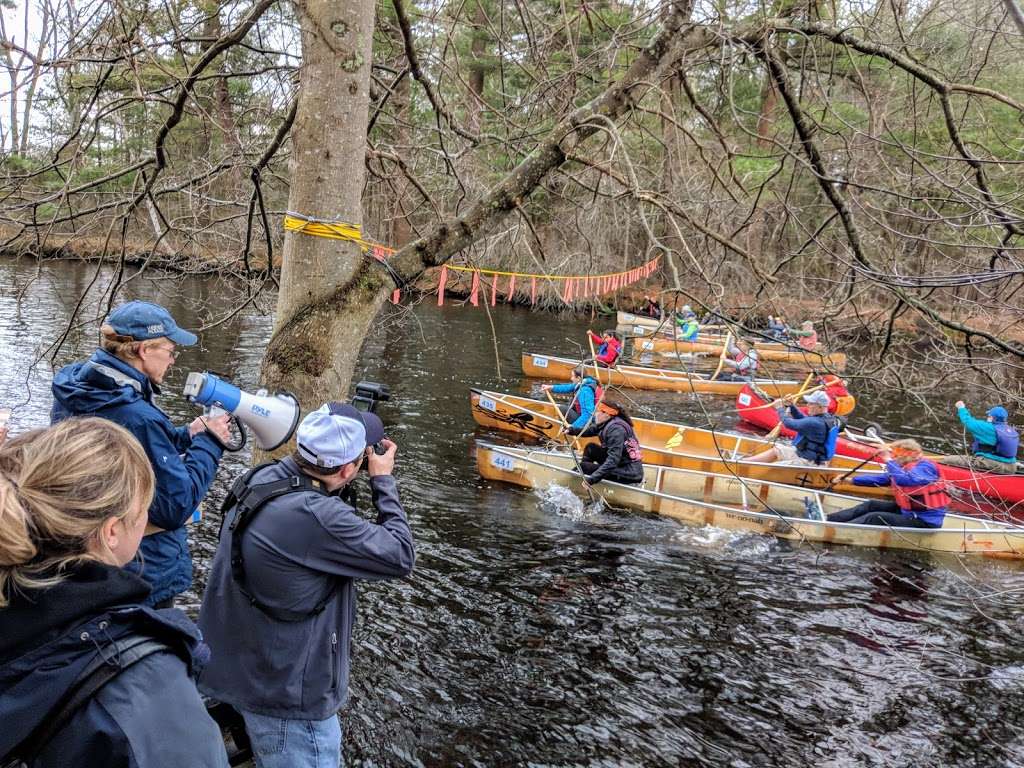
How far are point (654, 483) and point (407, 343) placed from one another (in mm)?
12110

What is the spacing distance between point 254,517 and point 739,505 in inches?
378

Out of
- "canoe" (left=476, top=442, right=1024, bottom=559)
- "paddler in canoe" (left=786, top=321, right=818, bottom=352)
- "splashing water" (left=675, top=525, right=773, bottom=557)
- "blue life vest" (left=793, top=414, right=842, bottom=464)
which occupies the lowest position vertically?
"splashing water" (left=675, top=525, right=773, bottom=557)

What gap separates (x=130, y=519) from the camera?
5.00 ft

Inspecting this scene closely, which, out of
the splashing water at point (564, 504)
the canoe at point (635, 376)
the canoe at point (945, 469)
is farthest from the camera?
the canoe at point (635, 376)

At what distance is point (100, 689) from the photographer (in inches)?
53.7

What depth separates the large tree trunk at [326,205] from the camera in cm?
290

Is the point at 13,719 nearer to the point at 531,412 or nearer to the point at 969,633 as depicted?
the point at 969,633

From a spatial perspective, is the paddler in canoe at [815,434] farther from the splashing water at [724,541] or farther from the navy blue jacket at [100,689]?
the navy blue jacket at [100,689]

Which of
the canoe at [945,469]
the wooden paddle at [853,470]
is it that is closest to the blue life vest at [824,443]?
the wooden paddle at [853,470]

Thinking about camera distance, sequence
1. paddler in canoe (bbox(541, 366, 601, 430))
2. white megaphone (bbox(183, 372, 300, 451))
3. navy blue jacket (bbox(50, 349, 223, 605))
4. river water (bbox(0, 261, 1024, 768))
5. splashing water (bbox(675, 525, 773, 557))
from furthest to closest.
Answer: paddler in canoe (bbox(541, 366, 601, 430)), splashing water (bbox(675, 525, 773, 557)), river water (bbox(0, 261, 1024, 768)), navy blue jacket (bbox(50, 349, 223, 605)), white megaphone (bbox(183, 372, 300, 451))

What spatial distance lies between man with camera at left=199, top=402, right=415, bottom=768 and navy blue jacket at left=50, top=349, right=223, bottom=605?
0.95 ft

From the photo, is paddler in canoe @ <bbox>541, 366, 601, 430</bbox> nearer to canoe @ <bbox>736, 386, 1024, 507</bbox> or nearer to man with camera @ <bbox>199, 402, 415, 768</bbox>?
canoe @ <bbox>736, 386, 1024, 507</bbox>

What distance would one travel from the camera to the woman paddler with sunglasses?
33.0 feet

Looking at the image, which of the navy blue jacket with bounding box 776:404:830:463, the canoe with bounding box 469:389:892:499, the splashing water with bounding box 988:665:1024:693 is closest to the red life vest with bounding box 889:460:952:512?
the canoe with bounding box 469:389:892:499
